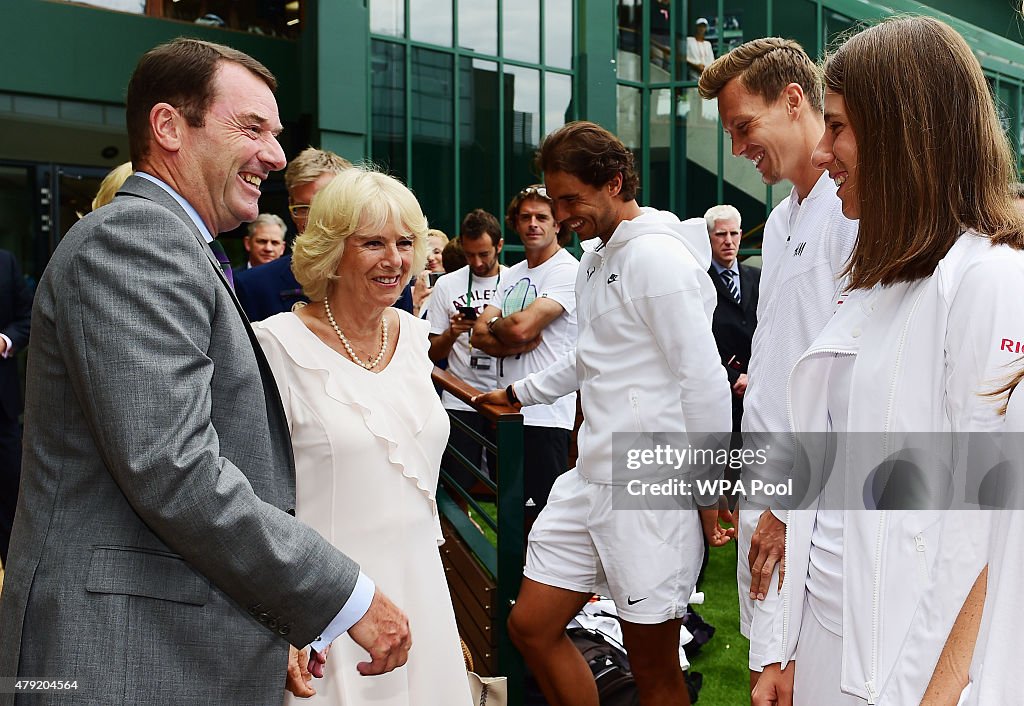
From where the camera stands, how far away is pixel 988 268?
1458 mm

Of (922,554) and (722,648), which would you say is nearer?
(922,554)

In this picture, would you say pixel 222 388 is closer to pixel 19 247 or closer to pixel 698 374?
pixel 698 374

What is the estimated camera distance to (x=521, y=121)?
13125 millimetres

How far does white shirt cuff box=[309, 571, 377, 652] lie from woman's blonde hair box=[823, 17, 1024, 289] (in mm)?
1156

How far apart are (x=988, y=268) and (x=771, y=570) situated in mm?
957

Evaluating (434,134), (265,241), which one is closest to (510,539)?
(265,241)

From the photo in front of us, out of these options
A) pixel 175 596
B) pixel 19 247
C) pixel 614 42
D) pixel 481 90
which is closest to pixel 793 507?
pixel 175 596

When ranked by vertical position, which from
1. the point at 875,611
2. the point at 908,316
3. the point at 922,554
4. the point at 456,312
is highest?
the point at 908,316

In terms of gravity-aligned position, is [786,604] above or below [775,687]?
above

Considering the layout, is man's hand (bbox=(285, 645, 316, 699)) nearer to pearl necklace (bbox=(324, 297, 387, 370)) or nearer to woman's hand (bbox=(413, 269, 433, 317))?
pearl necklace (bbox=(324, 297, 387, 370))

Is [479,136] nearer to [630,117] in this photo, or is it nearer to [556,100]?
[556,100]

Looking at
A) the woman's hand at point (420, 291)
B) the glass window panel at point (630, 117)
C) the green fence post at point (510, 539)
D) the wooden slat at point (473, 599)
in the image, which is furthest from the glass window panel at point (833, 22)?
the green fence post at point (510, 539)

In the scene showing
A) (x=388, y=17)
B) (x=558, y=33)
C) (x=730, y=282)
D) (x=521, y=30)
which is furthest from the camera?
(x=558, y=33)

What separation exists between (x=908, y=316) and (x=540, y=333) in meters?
3.77
